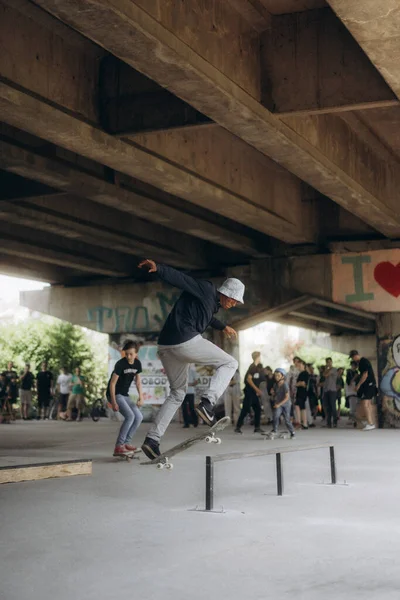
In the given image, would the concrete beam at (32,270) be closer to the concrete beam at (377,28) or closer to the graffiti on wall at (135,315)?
the graffiti on wall at (135,315)

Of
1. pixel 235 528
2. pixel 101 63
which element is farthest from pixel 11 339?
pixel 235 528

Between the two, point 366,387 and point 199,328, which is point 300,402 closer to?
point 366,387

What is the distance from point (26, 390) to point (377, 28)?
25.5m

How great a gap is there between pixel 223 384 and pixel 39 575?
14.3 feet

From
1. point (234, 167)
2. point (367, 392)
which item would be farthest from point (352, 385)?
point (234, 167)

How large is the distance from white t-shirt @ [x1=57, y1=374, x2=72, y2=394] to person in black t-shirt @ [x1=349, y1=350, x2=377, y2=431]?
39.3 ft

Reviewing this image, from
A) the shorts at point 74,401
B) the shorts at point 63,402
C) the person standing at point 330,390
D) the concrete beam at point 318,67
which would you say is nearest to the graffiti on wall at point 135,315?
the shorts at point 74,401

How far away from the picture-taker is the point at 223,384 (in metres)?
9.85

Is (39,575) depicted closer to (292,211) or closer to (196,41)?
(196,41)

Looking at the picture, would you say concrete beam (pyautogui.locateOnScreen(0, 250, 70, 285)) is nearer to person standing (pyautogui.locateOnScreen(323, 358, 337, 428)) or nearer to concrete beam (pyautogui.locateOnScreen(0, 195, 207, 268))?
concrete beam (pyautogui.locateOnScreen(0, 195, 207, 268))

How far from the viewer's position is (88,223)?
2058 centimetres

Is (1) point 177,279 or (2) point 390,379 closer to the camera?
(1) point 177,279

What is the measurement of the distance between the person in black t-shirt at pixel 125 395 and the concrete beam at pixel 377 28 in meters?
6.34

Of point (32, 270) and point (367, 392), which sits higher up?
point (32, 270)
